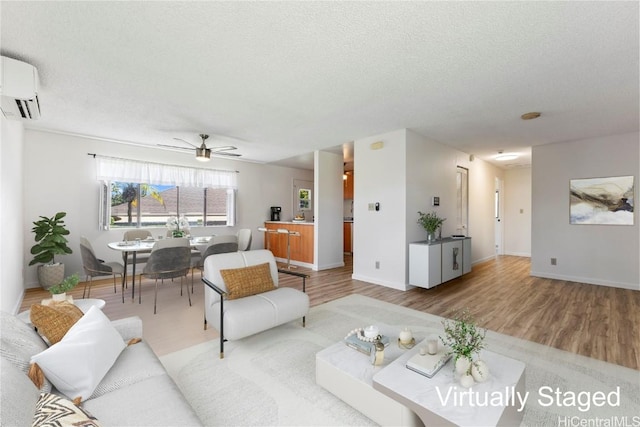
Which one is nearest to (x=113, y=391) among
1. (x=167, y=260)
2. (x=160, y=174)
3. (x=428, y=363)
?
(x=428, y=363)

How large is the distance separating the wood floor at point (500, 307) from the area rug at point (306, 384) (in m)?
0.29

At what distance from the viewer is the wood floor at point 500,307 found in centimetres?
266

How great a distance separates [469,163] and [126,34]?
6.39m

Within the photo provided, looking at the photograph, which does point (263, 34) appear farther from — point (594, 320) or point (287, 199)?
point (287, 199)

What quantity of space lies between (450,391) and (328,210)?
4.71m

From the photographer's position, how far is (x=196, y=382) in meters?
2.02

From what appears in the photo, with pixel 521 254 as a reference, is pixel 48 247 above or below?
above

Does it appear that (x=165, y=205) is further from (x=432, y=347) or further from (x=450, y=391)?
(x=450, y=391)

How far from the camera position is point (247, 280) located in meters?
2.77

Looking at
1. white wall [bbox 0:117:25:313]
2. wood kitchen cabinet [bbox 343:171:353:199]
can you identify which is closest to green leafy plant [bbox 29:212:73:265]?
white wall [bbox 0:117:25:313]

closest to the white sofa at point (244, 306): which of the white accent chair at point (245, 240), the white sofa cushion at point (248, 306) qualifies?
the white sofa cushion at point (248, 306)

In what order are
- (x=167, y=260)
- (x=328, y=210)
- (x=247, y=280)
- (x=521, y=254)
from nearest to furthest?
(x=247, y=280)
(x=167, y=260)
(x=328, y=210)
(x=521, y=254)

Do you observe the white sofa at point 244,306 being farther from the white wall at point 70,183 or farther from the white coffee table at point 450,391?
the white wall at point 70,183

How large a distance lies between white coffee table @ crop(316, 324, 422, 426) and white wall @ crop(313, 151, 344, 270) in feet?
12.7
